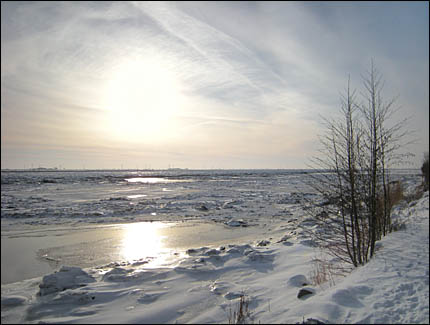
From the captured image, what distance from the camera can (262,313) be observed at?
369cm

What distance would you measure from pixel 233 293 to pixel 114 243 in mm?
5110

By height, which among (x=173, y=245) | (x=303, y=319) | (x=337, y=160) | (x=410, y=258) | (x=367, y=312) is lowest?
(x=173, y=245)

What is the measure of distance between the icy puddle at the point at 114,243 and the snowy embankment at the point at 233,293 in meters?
0.86

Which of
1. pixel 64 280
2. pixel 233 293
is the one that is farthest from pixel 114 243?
pixel 233 293

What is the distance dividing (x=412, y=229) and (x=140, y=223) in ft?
31.6

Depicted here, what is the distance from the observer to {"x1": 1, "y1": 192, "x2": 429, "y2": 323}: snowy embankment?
3074 mm

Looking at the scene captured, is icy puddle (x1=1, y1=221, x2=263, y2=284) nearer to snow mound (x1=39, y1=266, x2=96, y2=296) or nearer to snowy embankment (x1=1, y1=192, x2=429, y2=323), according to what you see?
snow mound (x1=39, y1=266, x2=96, y2=296)

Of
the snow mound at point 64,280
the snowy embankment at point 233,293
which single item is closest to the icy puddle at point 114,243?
the snow mound at point 64,280

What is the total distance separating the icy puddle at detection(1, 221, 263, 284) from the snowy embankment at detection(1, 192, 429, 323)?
86cm

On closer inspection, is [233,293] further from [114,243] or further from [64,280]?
[114,243]

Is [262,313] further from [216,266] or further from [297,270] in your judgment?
[216,266]

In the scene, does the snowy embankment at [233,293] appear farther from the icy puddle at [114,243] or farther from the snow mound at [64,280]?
the icy puddle at [114,243]

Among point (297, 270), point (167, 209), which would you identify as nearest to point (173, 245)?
point (297, 270)

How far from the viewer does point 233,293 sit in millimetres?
4516
